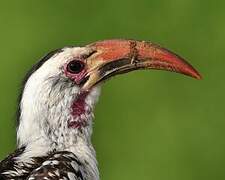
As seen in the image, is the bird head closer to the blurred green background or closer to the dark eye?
the dark eye

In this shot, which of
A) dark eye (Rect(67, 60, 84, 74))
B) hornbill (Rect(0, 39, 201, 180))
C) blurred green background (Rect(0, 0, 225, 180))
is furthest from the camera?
blurred green background (Rect(0, 0, 225, 180))

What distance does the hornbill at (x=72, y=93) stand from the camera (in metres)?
6.75

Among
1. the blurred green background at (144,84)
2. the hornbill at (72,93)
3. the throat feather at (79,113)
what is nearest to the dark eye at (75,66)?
the hornbill at (72,93)

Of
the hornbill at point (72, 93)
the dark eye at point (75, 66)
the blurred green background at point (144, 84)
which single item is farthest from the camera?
the blurred green background at point (144, 84)

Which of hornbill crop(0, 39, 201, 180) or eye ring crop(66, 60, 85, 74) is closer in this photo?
hornbill crop(0, 39, 201, 180)

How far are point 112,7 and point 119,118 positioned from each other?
4.88 feet

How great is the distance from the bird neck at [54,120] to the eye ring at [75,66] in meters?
0.07

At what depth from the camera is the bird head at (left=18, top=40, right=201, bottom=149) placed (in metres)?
6.79

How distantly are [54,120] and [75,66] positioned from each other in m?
0.32

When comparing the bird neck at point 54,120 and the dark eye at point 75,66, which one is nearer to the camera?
the bird neck at point 54,120

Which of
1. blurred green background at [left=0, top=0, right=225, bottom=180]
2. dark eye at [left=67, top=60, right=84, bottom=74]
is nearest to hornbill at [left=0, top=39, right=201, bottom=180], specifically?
dark eye at [left=67, top=60, right=84, bottom=74]

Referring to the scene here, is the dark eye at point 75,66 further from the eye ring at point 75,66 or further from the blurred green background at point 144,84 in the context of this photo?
the blurred green background at point 144,84

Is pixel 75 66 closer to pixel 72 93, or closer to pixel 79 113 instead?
pixel 72 93

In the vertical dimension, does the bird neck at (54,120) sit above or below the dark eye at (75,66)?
below
